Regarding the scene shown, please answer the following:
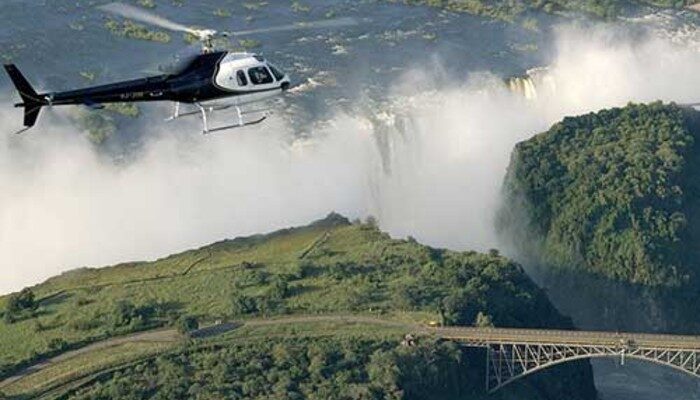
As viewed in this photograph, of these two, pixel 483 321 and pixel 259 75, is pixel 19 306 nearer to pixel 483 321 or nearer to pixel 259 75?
pixel 259 75

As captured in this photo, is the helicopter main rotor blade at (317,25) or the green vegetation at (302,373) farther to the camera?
the helicopter main rotor blade at (317,25)

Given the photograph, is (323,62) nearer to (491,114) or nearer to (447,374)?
(491,114)

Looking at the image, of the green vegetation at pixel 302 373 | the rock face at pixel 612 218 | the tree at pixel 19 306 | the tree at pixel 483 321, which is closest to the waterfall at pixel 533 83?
the rock face at pixel 612 218

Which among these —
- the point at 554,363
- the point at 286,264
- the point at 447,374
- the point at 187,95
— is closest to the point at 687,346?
the point at 554,363

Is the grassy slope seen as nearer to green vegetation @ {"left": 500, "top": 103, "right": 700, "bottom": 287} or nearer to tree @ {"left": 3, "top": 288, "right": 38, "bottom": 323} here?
tree @ {"left": 3, "top": 288, "right": 38, "bottom": 323}

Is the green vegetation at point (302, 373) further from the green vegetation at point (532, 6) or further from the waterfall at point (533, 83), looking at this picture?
the green vegetation at point (532, 6)

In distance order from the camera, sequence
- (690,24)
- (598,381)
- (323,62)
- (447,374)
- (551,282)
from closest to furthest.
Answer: (447,374) → (598,381) → (551,282) → (323,62) → (690,24)
